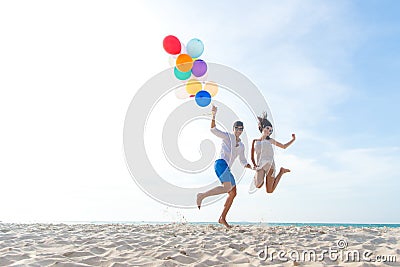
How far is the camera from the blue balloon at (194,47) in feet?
19.9

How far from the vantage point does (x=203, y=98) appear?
6004 millimetres

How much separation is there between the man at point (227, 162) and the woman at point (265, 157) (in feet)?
0.74

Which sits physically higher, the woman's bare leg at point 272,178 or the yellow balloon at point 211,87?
the yellow balloon at point 211,87

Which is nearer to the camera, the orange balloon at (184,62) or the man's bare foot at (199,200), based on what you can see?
the man's bare foot at (199,200)

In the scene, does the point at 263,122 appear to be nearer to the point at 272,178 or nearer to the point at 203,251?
the point at 272,178

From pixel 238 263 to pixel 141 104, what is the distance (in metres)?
4.44

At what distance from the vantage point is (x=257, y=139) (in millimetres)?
6324

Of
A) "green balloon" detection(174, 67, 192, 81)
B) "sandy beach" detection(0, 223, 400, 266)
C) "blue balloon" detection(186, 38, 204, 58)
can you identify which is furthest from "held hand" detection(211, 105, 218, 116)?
"sandy beach" detection(0, 223, 400, 266)

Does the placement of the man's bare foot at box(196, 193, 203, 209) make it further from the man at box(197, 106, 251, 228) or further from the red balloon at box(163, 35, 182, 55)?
the red balloon at box(163, 35, 182, 55)

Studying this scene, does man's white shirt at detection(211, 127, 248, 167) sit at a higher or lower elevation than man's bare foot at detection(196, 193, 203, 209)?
higher

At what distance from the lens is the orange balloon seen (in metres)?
6.06

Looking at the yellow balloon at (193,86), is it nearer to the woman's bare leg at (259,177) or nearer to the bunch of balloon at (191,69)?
the bunch of balloon at (191,69)

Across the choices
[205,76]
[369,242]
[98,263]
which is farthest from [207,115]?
[98,263]

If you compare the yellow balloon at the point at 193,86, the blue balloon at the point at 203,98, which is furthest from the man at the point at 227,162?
the yellow balloon at the point at 193,86
